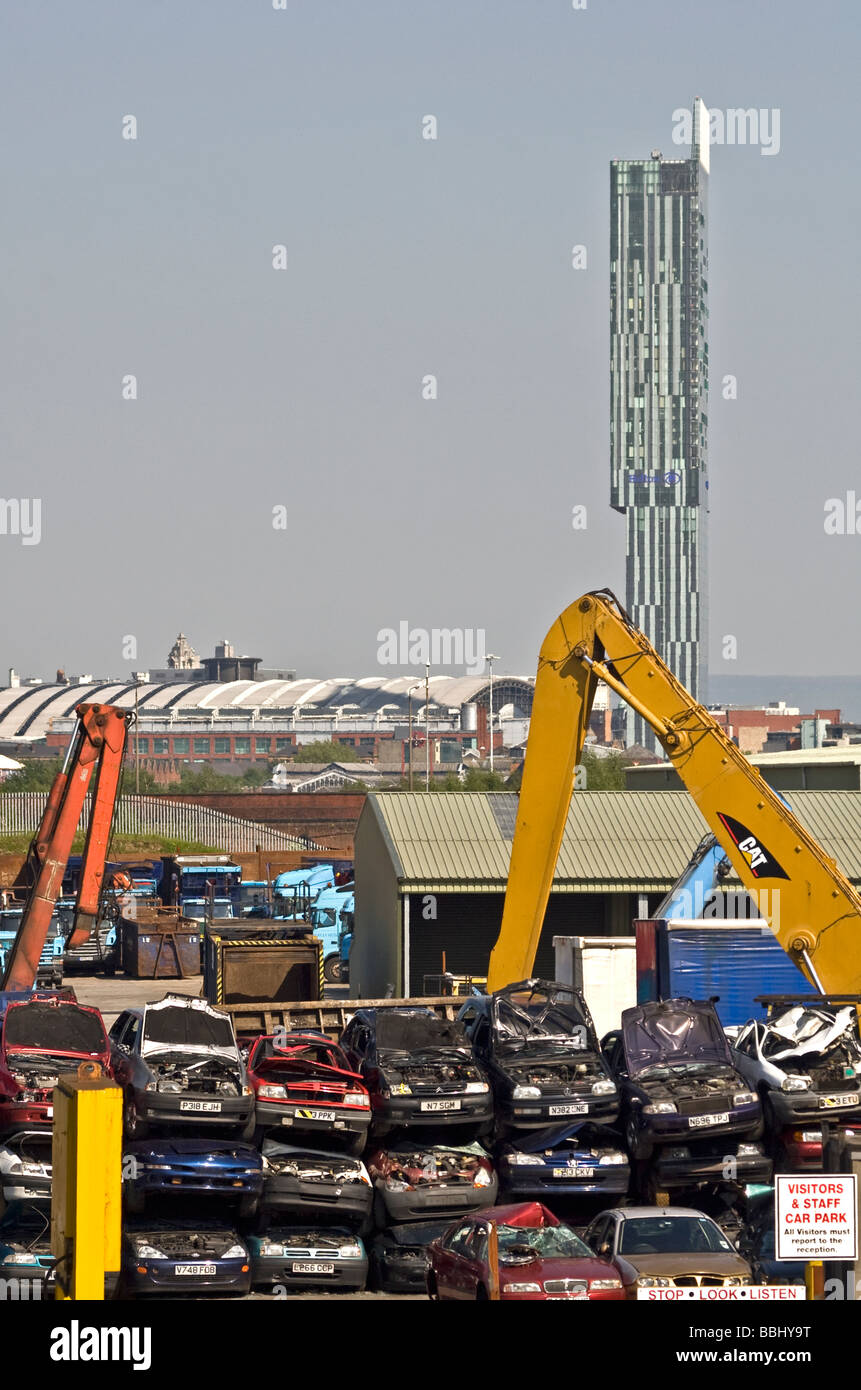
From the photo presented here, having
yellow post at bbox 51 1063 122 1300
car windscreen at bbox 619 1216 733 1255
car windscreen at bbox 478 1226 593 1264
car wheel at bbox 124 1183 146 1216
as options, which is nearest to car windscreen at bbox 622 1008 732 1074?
car windscreen at bbox 619 1216 733 1255

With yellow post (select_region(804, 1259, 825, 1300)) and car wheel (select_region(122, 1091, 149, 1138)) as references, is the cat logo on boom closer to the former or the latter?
car wheel (select_region(122, 1091, 149, 1138))

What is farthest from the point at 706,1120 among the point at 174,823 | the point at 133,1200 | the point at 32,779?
the point at 32,779

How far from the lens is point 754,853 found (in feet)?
67.2

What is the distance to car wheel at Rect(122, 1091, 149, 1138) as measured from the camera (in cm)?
1650

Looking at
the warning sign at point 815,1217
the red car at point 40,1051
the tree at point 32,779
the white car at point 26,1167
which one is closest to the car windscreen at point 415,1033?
the red car at point 40,1051

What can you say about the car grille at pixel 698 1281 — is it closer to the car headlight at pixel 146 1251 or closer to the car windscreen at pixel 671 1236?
the car windscreen at pixel 671 1236

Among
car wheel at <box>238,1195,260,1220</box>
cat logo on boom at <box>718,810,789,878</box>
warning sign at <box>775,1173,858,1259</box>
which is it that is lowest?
car wheel at <box>238,1195,260,1220</box>

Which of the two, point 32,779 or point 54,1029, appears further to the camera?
point 32,779

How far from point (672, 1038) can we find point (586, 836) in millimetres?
17061

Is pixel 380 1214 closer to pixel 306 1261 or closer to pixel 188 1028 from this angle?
pixel 306 1261

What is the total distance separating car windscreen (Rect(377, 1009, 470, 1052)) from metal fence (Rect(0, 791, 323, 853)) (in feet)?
180
